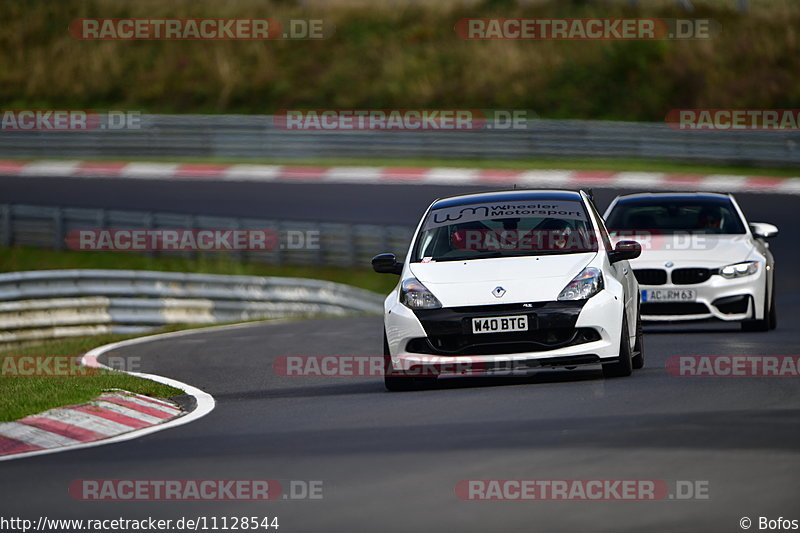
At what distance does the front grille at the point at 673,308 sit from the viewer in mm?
15141

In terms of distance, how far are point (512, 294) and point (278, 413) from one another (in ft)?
6.08

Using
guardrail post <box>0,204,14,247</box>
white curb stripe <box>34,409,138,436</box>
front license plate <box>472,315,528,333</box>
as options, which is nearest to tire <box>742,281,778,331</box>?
front license plate <box>472,315,528,333</box>

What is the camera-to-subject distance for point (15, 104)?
4666cm

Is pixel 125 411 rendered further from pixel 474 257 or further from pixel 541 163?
pixel 541 163

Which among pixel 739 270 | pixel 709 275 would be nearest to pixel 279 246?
pixel 709 275

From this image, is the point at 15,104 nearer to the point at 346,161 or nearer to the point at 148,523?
the point at 346,161

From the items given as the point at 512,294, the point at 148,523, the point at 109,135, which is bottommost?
the point at 148,523

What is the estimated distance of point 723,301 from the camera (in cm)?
1504

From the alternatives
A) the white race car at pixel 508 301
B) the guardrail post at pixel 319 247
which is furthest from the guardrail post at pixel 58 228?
the white race car at pixel 508 301

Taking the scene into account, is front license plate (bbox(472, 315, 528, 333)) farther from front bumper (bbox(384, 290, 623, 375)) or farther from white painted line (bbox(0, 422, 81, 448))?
white painted line (bbox(0, 422, 81, 448))

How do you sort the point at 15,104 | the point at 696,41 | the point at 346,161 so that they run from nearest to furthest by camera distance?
the point at 346,161 → the point at 696,41 → the point at 15,104

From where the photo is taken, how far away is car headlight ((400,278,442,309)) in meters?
10.7

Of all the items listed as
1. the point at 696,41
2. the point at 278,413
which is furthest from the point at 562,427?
the point at 696,41

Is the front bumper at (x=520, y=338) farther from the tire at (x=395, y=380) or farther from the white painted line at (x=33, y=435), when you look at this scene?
the white painted line at (x=33, y=435)
